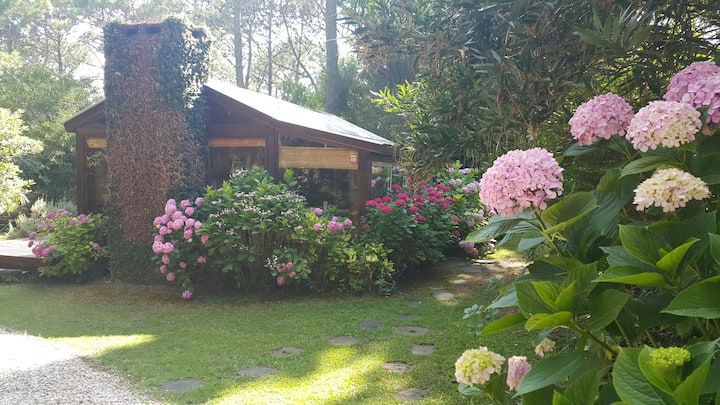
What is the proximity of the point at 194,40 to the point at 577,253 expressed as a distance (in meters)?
7.56

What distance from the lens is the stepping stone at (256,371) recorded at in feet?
12.6

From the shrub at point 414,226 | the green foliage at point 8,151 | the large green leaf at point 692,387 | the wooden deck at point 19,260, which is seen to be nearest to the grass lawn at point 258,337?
the shrub at point 414,226

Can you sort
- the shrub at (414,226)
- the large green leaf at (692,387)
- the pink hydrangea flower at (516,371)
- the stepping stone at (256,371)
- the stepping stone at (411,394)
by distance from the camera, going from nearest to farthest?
the large green leaf at (692,387)
the pink hydrangea flower at (516,371)
the stepping stone at (411,394)
the stepping stone at (256,371)
the shrub at (414,226)

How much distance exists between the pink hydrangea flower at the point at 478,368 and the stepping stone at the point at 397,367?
2629 mm

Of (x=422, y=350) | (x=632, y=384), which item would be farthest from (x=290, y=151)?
(x=632, y=384)

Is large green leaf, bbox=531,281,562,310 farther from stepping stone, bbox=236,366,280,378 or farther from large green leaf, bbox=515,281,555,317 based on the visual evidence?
stepping stone, bbox=236,366,280,378

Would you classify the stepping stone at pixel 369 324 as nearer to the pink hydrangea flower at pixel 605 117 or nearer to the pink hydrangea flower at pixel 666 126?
the pink hydrangea flower at pixel 605 117

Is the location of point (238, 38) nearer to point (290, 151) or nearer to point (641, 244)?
point (290, 151)

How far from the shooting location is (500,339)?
4531 mm

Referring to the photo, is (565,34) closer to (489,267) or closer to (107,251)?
(489,267)

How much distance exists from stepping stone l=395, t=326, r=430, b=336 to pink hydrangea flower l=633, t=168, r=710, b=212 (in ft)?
12.8

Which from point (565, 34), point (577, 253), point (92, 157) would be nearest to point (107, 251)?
point (92, 157)

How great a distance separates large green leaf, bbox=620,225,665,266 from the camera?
1125mm

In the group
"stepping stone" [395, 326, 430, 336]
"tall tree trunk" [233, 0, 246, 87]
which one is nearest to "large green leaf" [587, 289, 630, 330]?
"stepping stone" [395, 326, 430, 336]
